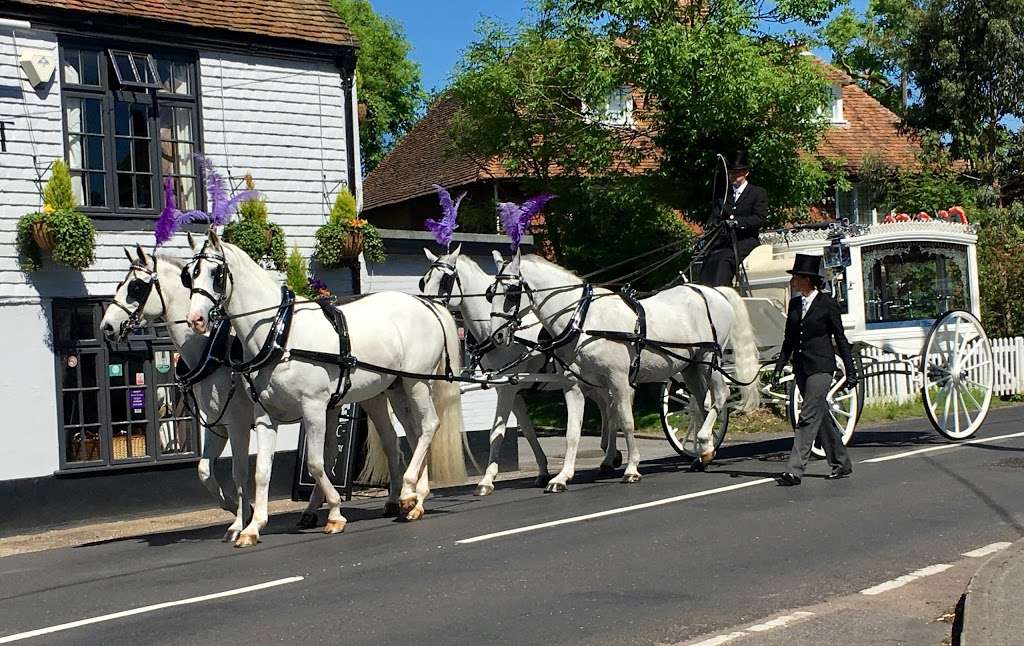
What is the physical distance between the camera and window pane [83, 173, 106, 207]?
14.4 meters

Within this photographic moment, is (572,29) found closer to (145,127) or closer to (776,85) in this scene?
(776,85)

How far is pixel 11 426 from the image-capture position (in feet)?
43.9

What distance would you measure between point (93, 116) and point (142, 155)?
2.45 ft

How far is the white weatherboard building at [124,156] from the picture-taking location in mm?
13625

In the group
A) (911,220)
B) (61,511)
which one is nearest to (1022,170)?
(911,220)

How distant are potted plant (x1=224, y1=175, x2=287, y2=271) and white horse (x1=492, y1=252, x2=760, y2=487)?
4.30 metres

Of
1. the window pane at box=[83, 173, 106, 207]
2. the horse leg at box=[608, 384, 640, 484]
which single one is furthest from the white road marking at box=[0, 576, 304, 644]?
the window pane at box=[83, 173, 106, 207]

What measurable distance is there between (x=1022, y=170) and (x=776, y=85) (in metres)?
15.4

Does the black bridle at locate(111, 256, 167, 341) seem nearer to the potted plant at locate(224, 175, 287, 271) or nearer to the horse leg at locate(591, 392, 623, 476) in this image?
the potted plant at locate(224, 175, 287, 271)

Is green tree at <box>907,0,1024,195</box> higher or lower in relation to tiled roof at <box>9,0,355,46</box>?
higher

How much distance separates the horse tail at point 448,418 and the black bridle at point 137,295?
113 inches

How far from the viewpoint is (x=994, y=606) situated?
6.37m

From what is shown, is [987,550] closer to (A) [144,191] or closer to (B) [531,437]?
(B) [531,437]

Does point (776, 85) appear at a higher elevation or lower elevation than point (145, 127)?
higher
